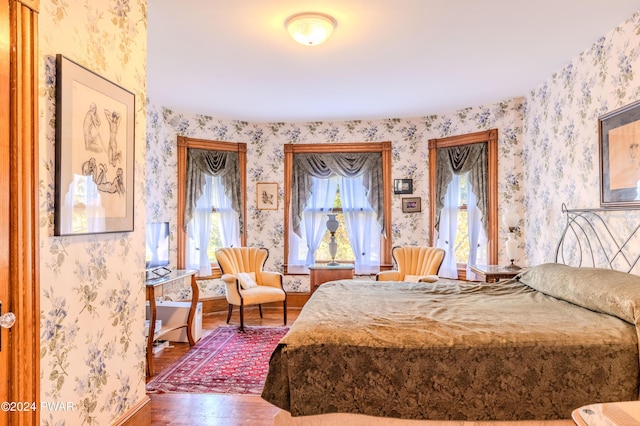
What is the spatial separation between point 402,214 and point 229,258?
98.0 inches

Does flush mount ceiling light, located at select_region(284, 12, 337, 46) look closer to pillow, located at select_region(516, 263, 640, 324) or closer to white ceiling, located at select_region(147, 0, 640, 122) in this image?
white ceiling, located at select_region(147, 0, 640, 122)

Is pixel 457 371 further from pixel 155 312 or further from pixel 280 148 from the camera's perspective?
pixel 280 148

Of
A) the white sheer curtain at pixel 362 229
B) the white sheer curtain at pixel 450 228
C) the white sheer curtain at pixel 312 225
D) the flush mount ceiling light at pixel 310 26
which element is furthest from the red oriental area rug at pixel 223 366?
the flush mount ceiling light at pixel 310 26

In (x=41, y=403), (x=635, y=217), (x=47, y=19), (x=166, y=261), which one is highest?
(x=47, y=19)

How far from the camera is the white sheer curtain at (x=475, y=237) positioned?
16.6 feet

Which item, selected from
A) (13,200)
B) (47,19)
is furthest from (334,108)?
(13,200)

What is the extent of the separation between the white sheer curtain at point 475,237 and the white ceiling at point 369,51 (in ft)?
4.29

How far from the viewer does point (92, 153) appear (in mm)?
1842

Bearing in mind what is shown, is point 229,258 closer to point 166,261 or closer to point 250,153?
point 166,261

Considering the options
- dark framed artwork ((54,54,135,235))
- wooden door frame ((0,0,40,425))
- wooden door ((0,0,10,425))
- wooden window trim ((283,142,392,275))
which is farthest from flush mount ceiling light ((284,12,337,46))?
wooden window trim ((283,142,392,275))

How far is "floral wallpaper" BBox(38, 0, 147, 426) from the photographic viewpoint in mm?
1604

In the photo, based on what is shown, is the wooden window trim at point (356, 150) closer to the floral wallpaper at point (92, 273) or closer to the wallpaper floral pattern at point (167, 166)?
the wallpaper floral pattern at point (167, 166)

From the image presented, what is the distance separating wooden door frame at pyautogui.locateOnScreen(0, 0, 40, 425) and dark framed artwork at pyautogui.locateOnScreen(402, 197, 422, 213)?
4.68 meters

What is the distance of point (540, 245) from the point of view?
13.8ft
